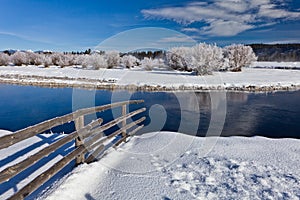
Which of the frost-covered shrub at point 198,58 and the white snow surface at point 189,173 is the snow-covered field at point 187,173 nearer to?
the white snow surface at point 189,173

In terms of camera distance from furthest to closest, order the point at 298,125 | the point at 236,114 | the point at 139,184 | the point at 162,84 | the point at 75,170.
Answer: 1. the point at 162,84
2. the point at 236,114
3. the point at 298,125
4. the point at 75,170
5. the point at 139,184

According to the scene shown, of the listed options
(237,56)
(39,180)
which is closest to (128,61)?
(237,56)

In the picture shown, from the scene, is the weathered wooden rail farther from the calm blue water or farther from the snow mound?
the calm blue water

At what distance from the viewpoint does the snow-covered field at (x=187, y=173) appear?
4.32 meters

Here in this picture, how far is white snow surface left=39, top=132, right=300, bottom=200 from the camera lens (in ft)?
14.1

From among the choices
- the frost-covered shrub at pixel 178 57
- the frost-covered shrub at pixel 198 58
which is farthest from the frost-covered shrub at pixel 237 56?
the frost-covered shrub at pixel 178 57

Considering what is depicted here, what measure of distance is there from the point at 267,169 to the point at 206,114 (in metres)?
9.84

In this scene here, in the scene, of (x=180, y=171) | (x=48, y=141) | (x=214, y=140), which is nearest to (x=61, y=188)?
(x=180, y=171)

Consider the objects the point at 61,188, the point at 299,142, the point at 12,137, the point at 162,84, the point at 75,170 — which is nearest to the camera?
the point at 12,137

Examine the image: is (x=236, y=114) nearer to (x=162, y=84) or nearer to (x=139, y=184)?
Result: (x=139, y=184)

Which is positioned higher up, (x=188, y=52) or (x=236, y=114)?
(x=188, y=52)

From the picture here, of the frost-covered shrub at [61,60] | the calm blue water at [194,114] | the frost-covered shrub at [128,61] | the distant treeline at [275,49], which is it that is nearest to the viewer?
the calm blue water at [194,114]

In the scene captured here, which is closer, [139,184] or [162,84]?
[139,184]

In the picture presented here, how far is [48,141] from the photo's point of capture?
7.55m
